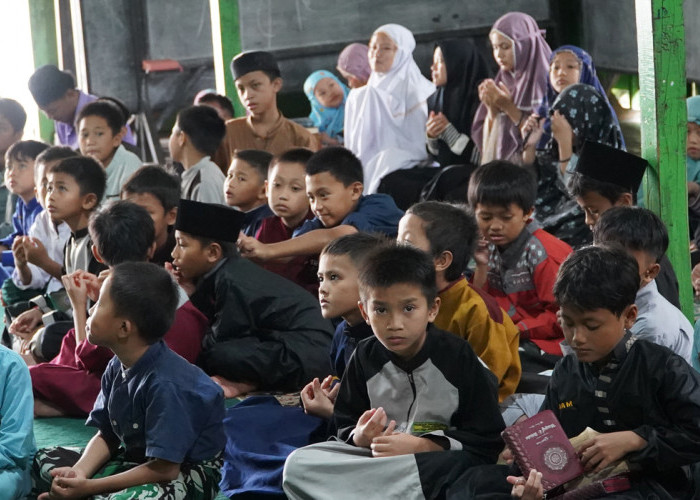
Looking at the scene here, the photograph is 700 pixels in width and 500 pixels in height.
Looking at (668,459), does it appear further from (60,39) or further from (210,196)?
(60,39)

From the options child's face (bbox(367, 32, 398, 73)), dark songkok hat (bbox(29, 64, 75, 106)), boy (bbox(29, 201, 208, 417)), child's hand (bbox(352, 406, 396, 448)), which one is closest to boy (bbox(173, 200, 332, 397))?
boy (bbox(29, 201, 208, 417))

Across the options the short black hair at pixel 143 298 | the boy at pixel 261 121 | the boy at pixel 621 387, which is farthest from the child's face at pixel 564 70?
the short black hair at pixel 143 298

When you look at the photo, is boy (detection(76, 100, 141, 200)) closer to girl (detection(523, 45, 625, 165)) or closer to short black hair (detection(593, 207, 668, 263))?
girl (detection(523, 45, 625, 165))

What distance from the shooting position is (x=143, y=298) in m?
3.06

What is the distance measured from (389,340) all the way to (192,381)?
55cm

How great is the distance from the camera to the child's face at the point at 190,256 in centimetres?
419

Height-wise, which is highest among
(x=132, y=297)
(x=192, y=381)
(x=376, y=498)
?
(x=132, y=297)

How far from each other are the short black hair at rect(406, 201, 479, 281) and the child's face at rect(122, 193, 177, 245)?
1.42m

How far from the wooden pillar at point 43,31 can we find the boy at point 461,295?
7476 millimetres

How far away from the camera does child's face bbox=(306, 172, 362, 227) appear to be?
4539 millimetres

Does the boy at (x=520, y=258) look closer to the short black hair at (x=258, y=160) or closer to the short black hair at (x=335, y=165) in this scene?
the short black hair at (x=335, y=165)

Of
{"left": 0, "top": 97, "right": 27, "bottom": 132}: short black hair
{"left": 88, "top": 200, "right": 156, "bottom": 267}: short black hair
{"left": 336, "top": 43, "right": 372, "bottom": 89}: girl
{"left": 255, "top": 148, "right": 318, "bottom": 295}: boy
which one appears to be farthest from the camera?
{"left": 336, "top": 43, "right": 372, "bottom": 89}: girl

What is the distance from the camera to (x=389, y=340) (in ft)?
9.53

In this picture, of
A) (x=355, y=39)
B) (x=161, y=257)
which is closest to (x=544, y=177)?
(x=161, y=257)
